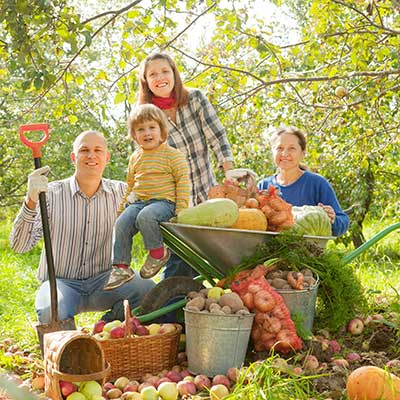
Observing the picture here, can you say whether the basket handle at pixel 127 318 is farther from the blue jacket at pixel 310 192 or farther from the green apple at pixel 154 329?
the blue jacket at pixel 310 192

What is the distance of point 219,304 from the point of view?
2.96 m

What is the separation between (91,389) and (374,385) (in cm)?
110

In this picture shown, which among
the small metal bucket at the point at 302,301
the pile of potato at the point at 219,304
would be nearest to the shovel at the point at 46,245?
the pile of potato at the point at 219,304

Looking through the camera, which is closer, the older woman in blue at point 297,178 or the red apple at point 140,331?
the red apple at point 140,331

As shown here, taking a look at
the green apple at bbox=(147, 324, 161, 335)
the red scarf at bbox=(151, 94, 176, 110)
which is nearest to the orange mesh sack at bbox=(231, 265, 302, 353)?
the green apple at bbox=(147, 324, 161, 335)

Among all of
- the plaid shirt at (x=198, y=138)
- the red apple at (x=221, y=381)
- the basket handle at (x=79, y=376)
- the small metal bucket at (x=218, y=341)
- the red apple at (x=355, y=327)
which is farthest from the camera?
the plaid shirt at (x=198, y=138)

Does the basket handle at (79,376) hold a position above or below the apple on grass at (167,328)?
below

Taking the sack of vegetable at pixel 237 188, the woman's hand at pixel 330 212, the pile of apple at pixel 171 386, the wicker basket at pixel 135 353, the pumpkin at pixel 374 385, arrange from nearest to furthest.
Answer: the pumpkin at pixel 374 385, the pile of apple at pixel 171 386, the wicker basket at pixel 135 353, the sack of vegetable at pixel 237 188, the woman's hand at pixel 330 212

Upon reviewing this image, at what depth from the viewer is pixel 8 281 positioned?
257 inches

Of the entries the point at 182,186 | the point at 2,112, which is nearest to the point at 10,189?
the point at 2,112

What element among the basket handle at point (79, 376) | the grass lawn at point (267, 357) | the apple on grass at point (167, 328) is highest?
the apple on grass at point (167, 328)

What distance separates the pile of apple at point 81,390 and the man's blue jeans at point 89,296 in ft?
2.50

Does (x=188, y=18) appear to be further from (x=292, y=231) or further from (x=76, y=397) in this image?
(x=76, y=397)

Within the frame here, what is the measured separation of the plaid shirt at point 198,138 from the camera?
3.91 m
